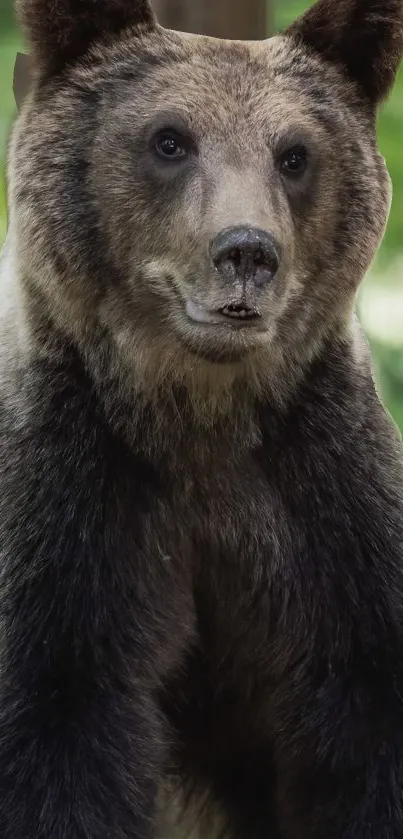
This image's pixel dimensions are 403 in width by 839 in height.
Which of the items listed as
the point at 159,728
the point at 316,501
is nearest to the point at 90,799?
the point at 159,728

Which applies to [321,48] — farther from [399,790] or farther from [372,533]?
[399,790]

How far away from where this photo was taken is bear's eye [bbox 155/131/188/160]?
4918 millimetres

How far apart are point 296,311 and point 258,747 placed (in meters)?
1.54

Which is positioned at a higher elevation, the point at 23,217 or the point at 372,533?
the point at 23,217

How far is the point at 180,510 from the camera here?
17.3 feet

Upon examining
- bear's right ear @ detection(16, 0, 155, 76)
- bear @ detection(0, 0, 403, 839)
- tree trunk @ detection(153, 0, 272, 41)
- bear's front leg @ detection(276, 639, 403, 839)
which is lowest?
bear's front leg @ detection(276, 639, 403, 839)

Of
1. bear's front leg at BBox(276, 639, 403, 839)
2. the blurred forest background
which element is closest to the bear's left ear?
bear's front leg at BBox(276, 639, 403, 839)

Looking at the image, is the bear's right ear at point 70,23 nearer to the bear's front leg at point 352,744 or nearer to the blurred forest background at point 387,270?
the bear's front leg at point 352,744

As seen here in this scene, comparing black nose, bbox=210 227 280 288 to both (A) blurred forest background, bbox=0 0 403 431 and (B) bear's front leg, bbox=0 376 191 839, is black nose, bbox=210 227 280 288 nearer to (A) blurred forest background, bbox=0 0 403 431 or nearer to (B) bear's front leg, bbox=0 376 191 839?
(B) bear's front leg, bbox=0 376 191 839

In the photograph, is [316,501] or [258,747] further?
[258,747]

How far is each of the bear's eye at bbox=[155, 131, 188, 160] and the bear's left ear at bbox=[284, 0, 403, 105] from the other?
2.03 ft

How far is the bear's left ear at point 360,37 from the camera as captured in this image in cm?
518

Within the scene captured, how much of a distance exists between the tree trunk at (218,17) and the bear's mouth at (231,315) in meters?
1.76

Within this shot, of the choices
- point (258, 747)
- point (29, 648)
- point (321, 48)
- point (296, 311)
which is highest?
point (321, 48)
